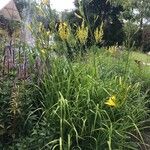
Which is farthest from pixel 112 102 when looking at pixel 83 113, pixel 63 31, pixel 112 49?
pixel 112 49

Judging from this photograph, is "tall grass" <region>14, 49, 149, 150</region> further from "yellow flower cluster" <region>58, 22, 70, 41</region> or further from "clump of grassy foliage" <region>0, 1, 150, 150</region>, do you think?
"yellow flower cluster" <region>58, 22, 70, 41</region>

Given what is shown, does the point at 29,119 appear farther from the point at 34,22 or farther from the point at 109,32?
the point at 109,32

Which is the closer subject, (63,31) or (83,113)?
(83,113)

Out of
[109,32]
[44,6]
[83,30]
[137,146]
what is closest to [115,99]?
[137,146]

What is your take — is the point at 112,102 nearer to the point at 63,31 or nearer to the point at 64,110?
the point at 64,110

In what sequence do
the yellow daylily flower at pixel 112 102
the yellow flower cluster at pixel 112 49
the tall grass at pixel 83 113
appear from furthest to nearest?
the yellow flower cluster at pixel 112 49 → the tall grass at pixel 83 113 → the yellow daylily flower at pixel 112 102

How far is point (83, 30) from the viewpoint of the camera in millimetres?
4379

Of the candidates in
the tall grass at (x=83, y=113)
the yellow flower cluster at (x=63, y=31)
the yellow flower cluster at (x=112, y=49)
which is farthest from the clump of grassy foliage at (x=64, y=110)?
the yellow flower cluster at (x=112, y=49)

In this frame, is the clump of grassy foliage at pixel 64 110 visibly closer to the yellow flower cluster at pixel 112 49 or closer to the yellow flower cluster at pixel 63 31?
the yellow flower cluster at pixel 63 31

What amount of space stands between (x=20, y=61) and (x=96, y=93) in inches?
40.8

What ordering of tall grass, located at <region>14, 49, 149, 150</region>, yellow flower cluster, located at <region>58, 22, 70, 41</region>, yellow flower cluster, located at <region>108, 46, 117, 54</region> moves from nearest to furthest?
tall grass, located at <region>14, 49, 149, 150</region> → yellow flower cluster, located at <region>58, 22, 70, 41</region> → yellow flower cluster, located at <region>108, 46, 117, 54</region>

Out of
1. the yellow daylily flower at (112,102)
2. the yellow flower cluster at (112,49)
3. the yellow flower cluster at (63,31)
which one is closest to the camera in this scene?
the yellow daylily flower at (112,102)

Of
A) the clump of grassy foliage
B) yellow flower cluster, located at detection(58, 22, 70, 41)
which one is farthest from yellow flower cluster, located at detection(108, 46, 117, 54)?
yellow flower cluster, located at detection(58, 22, 70, 41)

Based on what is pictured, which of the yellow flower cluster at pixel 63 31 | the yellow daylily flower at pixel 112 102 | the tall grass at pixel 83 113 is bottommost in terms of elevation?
the tall grass at pixel 83 113
